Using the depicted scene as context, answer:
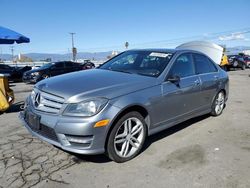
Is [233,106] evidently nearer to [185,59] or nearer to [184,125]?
[184,125]

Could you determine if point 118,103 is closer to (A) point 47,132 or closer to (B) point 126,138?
(B) point 126,138

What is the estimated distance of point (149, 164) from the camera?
12.5ft

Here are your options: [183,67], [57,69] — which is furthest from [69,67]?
[183,67]

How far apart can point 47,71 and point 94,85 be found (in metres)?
13.4

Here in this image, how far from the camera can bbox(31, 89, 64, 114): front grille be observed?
3.58 meters

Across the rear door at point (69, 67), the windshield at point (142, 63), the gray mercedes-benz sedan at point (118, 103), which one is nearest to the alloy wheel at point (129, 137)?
the gray mercedes-benz sedan at point (118, 103)

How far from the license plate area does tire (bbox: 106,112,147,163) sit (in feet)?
3.31

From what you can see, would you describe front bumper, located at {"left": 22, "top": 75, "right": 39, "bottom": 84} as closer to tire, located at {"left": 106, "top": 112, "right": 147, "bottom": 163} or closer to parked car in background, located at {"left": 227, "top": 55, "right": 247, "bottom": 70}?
tire, located at {"left": 106, "top": 112, "right": 147, "bottom": 163}

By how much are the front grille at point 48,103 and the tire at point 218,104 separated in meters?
3.77

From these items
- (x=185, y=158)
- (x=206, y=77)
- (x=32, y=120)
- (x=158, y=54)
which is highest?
(x=158, y=54)

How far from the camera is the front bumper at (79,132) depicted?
11.1 ft

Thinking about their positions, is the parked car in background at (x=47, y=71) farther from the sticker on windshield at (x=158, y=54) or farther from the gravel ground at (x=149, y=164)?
the sticker on windshield at (x=158, y=54)

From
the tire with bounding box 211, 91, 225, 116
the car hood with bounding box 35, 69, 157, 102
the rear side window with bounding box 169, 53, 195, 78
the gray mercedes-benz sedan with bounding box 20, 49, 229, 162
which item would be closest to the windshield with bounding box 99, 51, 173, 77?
the gray mercedes-benz sedan with bounding box 20, 49, 229, 162

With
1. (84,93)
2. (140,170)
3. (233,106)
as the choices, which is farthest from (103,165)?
(233,106)
